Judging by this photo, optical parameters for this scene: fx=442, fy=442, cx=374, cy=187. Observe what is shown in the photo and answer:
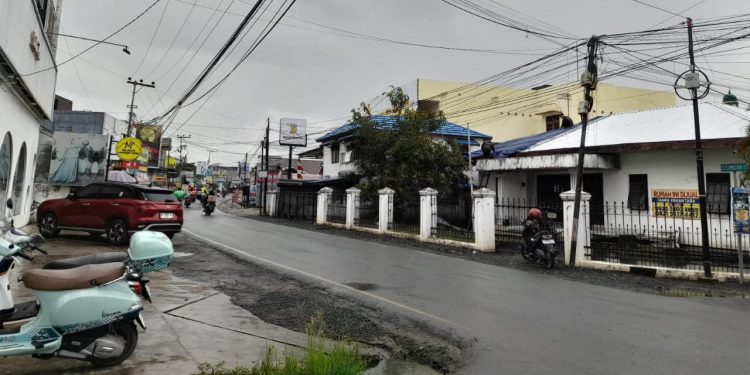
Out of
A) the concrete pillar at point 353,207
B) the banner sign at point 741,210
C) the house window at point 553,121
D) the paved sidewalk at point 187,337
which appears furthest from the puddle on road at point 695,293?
the house window at point 553,121

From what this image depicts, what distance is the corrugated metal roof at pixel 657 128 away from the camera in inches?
605

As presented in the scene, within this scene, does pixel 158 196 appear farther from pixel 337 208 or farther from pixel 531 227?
pixel 337 208

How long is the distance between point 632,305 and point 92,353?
7.94 metres

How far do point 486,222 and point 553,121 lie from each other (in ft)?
76.2

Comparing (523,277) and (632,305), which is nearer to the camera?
(632,305)

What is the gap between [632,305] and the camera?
7680 millimetres

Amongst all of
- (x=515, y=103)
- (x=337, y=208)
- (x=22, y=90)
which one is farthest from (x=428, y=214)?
(x=515, y=103)

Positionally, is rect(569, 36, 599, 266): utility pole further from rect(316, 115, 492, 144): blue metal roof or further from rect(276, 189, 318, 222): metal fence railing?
rect(276, 189, 318, 222): metal fence railing

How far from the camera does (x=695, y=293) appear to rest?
364 inches

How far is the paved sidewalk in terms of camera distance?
156 inches

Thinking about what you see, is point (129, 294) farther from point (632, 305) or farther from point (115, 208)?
point (115, 208)

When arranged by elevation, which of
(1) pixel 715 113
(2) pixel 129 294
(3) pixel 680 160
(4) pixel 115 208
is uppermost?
(1) pixel 715 113

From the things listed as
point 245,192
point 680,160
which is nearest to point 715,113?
point 680,160

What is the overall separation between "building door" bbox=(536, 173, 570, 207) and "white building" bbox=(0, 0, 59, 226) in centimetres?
1926
